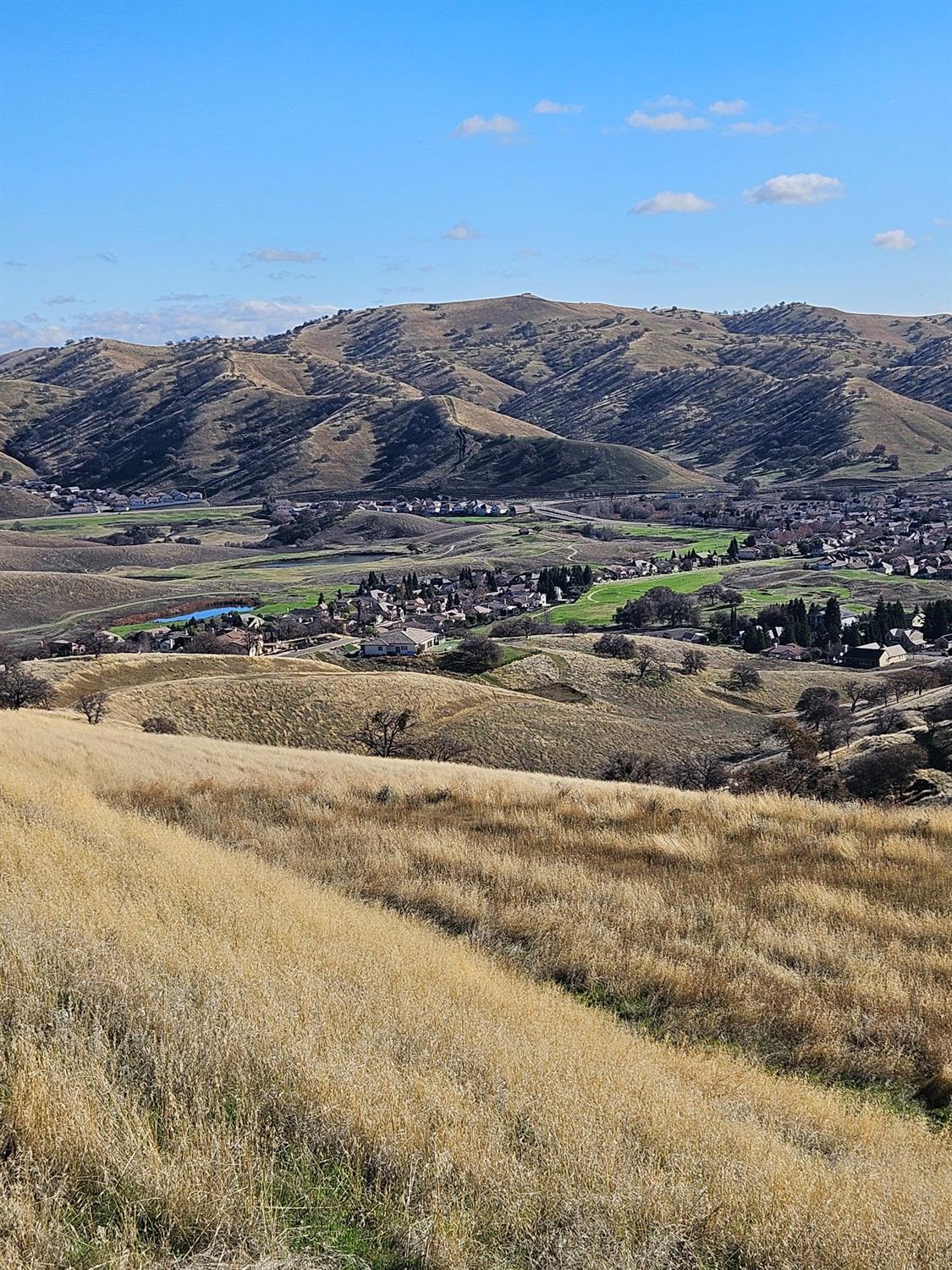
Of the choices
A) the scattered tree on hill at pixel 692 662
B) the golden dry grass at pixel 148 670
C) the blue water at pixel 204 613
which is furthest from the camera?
the blue water at pixel 204 613

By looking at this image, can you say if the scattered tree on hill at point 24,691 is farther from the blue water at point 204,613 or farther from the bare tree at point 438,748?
the blue water at point 204,613

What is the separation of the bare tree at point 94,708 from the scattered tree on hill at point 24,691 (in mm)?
1718

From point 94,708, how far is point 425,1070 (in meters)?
40.8

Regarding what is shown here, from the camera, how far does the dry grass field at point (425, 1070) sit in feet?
13.4

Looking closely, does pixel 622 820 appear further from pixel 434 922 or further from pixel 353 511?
pixel 353 511

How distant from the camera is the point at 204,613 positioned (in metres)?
104

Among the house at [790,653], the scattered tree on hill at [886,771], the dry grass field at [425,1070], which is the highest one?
the dry grass field at [425,1070]

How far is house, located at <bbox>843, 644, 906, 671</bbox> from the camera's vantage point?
77.1 metres

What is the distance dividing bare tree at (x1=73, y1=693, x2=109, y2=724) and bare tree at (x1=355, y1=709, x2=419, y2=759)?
11507mm

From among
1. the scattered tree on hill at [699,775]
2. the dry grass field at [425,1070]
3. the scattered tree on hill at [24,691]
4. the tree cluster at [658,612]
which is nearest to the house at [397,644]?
the tree cluster at [658,612]

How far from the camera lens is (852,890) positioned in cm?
1022

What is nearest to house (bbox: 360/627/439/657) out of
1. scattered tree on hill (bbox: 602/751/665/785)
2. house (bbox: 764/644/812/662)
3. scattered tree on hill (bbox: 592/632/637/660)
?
scattered tree on hill (bbox: 592/632/637/660)

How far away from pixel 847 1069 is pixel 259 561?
13931 cm

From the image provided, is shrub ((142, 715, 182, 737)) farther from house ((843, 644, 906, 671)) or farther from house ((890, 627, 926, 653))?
house ((890, 627, 926, 653))
